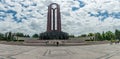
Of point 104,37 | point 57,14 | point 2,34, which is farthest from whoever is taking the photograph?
point 2,34

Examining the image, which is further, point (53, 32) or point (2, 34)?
point (2, 34)

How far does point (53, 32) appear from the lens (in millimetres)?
97625

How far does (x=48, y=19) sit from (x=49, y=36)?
7.89m

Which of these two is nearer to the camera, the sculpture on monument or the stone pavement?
the stone pavement

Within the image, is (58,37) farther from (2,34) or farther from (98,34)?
(2,34)

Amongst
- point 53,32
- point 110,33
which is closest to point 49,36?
point 53,32

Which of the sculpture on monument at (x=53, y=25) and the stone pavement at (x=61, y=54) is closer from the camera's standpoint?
the stone pavement at (x=61, y=54)

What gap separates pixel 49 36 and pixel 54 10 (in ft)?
40.9

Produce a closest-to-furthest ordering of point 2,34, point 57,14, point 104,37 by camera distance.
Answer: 1. point 57,14
2. point 104,37
3. point 2,34

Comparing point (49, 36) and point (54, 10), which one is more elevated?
point (54, 10)

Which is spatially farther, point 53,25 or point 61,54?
point 53,25

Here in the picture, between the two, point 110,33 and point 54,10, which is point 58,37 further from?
point 110,33

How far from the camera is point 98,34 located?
431 feet

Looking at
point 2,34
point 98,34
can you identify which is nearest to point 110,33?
point 98,34
